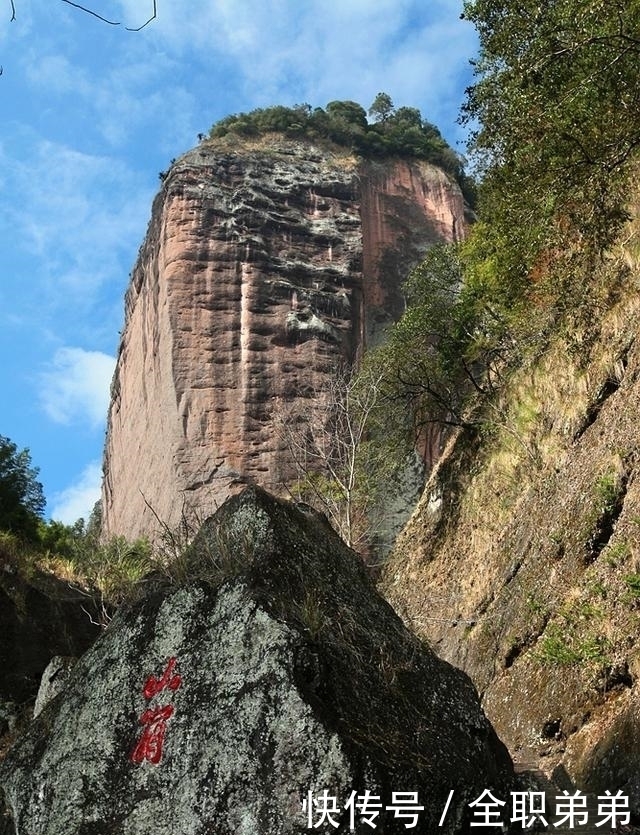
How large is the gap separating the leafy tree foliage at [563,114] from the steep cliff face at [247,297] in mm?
15708

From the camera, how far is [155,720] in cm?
302

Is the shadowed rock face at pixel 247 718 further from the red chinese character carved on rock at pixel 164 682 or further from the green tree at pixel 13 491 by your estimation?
the green tree at pixel 13 491

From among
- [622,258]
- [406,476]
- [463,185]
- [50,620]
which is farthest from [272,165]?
[50,620]

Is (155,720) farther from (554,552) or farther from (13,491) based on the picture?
(13,491)

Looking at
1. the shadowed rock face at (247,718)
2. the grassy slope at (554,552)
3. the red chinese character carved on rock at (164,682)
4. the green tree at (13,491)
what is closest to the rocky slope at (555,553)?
the grassy slope at (554,552)

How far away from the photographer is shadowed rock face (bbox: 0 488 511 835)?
272 cm

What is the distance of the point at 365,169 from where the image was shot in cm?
3122

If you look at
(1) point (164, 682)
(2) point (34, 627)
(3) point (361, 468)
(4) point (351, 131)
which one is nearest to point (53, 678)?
(1) point (164, 682)

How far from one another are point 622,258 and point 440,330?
6.09 metres

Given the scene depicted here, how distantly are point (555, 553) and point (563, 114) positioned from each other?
161 inches

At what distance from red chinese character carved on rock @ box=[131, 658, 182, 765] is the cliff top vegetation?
30.5 m

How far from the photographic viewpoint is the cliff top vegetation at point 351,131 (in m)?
31.8

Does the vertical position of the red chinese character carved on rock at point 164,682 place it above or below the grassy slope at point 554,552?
below

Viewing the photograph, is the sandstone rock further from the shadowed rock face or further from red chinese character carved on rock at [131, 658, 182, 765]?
red chinese character carved on rock at [131, 658, 182, 765]
